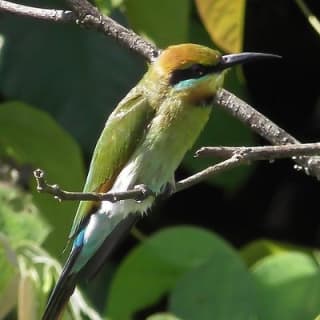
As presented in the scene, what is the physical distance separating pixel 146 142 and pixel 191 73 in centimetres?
14

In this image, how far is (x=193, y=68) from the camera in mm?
1835

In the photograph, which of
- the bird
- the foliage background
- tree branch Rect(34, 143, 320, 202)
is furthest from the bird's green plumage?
tree branch Rect(34, 143, 320, 202)

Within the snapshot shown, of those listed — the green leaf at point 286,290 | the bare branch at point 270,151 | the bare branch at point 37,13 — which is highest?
the bare branch at point 37,13

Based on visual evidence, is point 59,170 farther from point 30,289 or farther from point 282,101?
point 282,101

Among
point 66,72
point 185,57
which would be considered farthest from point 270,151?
point 66,72

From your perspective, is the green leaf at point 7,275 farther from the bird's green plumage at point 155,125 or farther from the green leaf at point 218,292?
the green leaf at point 218,292

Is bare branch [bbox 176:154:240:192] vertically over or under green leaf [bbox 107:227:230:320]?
over

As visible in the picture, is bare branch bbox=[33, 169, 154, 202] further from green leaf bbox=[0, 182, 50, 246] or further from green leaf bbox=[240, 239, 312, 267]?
green leaf bbox=[240, 239, 312, 267]

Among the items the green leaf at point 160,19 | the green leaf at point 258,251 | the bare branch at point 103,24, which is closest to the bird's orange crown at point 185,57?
the bare branch at point 103,24

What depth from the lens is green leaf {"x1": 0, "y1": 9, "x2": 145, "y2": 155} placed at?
92.9 inches

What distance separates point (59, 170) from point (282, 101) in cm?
98

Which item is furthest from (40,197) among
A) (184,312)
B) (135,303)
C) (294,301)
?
(294,301)

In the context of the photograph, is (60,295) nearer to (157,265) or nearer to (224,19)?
(157,265)

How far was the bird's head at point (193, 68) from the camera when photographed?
1792mm
